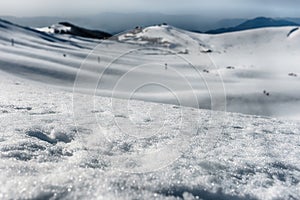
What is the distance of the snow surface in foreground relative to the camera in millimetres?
2961

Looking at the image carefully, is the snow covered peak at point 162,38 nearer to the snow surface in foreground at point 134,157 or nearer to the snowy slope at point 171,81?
the snowy slope at point 171,81

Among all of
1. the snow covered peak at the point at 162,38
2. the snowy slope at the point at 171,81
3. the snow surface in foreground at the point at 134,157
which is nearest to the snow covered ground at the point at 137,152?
the snow surface in foreground at the point at 134,157

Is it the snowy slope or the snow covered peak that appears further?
the snow covered peak

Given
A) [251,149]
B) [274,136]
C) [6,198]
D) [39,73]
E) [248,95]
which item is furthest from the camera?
[39,73]

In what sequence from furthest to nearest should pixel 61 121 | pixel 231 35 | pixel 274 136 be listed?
pixel 231 35 → pixel 274 136 → pixel 61 121

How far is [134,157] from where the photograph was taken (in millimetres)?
3918

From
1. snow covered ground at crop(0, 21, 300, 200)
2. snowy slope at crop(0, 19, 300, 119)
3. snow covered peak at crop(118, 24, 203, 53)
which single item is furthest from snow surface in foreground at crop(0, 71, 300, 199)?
snow covered peak at crop(118, 24, 203, 53)

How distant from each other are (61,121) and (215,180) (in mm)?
Result: 2780

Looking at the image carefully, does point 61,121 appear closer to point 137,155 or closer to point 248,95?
point 137,155

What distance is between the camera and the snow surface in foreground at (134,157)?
2961 mm

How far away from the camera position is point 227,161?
405cm

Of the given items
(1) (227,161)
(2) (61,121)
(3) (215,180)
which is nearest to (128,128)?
(2) (61,121)

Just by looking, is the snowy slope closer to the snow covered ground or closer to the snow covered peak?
the snow covered ground

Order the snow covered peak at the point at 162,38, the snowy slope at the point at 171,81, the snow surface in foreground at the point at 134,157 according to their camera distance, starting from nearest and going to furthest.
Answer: the snow surface in foreground at the point at 134,157 < the snowy slope at the point at 171,81 < the snow covered peak at the point at 162,38
